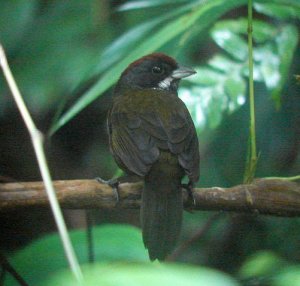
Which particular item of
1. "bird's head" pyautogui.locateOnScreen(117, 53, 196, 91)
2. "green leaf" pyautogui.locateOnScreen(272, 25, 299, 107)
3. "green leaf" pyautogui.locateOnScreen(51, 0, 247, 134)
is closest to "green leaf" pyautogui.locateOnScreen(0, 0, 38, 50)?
"bird's head" pyautogui.locateOnScreen(117, 53, 196, 91)

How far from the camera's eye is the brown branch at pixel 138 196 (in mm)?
2240

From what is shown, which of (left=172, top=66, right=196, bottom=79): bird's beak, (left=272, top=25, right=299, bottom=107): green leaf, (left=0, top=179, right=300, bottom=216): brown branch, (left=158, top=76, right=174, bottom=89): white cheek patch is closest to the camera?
(left=0, top=179, right=300, bottom=216): brown branch

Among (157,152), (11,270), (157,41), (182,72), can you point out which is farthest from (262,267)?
(182,72)

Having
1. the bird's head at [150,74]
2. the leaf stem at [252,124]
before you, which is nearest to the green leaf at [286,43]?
the bird's head at [150,74]

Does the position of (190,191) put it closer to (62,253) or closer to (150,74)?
(62,253)

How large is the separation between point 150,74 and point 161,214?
4.27ft

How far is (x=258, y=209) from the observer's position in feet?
8.00

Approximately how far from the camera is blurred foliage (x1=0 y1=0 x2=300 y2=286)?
2.99 m

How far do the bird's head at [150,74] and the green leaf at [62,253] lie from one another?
1366 mm

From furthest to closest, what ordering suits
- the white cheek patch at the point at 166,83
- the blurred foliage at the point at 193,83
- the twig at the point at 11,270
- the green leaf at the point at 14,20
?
the green leaf at the point at 14,20
the white cheek patch at the point at 166,83
the blurred foliage at the point at 193,83
the twig at the point at 11,270

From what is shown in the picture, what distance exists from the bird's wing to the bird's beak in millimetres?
337

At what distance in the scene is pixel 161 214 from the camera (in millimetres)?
2473

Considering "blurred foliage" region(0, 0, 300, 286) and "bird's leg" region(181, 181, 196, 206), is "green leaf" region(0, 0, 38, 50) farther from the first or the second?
"bird's leg" region(181, 181, 196, 206)

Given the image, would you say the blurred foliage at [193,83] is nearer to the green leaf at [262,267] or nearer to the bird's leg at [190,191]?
the bird's leg at [190,191]
